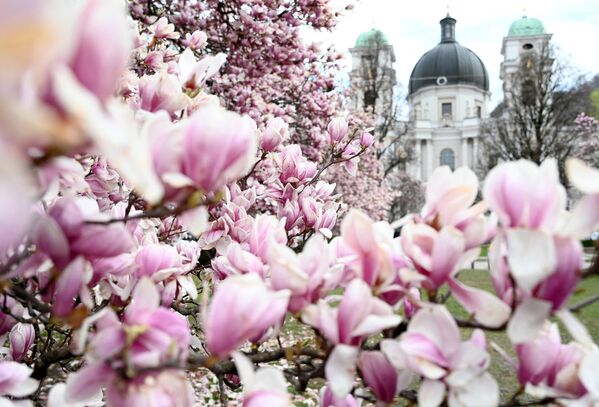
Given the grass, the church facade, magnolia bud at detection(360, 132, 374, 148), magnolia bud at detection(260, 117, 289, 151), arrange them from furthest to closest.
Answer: the church facade, the grass, magnolia bud at detection(360, 132, 374, 148), magnolia bud at detection(260, 117, 289, 151)

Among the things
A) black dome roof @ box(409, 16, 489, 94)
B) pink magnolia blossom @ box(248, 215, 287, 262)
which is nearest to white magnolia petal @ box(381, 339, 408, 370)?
pink magnolia blossom @ box(248, 215, 287, 262)

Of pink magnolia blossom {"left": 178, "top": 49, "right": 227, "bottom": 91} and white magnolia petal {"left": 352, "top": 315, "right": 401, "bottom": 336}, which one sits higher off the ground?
pink magnolia blossom {"left": 178, "top": 49, "right": 227, "bottom": 91}

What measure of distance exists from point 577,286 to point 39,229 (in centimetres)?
70

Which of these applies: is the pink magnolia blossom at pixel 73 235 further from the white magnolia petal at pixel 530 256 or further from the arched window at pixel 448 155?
the arched window at pixel 448 155

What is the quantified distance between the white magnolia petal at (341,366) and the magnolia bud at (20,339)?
870 mm

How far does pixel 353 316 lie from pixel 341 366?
0.07 m

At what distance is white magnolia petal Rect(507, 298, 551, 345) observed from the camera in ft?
2.21

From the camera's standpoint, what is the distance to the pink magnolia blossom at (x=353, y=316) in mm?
729

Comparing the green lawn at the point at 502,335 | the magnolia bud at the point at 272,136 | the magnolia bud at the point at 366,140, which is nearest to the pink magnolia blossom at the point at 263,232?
the magnolia bud at the point at 272,136

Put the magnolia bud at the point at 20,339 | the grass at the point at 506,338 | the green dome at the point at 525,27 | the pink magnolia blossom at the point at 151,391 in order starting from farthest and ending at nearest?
1. the green dome at the point at 525,27
2. the grass at the point at 506,338
3. the magnolia bud at the point at 20,339
4. the pink magnolia blossom at the point at 151,391

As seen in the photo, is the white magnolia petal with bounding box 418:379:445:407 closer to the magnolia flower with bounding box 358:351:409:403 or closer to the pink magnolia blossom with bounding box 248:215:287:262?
the magnolia flower with bounding box 358:351:409:403

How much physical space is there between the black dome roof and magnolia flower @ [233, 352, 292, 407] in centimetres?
5865

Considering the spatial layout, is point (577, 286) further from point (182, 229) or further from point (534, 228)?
point (182, 229)

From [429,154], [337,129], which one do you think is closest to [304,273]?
[337,129]
